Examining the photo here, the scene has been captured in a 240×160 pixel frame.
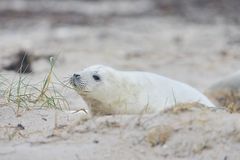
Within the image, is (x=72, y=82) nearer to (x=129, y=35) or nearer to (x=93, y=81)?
(x=93, y=81)

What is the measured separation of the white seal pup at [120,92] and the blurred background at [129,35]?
366 centimetres

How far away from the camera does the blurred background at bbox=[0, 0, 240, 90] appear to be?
10664 millimetres

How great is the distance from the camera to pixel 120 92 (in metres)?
5.50

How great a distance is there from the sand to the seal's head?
204 millimetres

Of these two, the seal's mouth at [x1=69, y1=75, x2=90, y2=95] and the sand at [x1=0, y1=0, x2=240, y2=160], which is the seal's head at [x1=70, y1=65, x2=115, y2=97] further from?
the sand at [x1=0, y1=0, x2=240, y2=160]

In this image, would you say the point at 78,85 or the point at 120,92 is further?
the point at 120,92

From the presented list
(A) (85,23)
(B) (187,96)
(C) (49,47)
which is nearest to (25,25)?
(A) (85,23)

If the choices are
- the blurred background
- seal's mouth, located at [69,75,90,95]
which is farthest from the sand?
seal's mouth, located at [69,75,90,95]

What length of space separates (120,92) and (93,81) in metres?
0.20

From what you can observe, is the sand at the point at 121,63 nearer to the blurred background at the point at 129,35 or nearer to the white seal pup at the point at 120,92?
the blurred background at the point at 129,35

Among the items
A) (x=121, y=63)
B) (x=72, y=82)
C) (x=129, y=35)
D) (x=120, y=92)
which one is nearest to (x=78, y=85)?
(x=72, y=82)

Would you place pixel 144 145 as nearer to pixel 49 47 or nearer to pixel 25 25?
pixel 49 47

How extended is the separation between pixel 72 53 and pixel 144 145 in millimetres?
7277

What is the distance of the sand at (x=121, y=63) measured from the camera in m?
4.52
